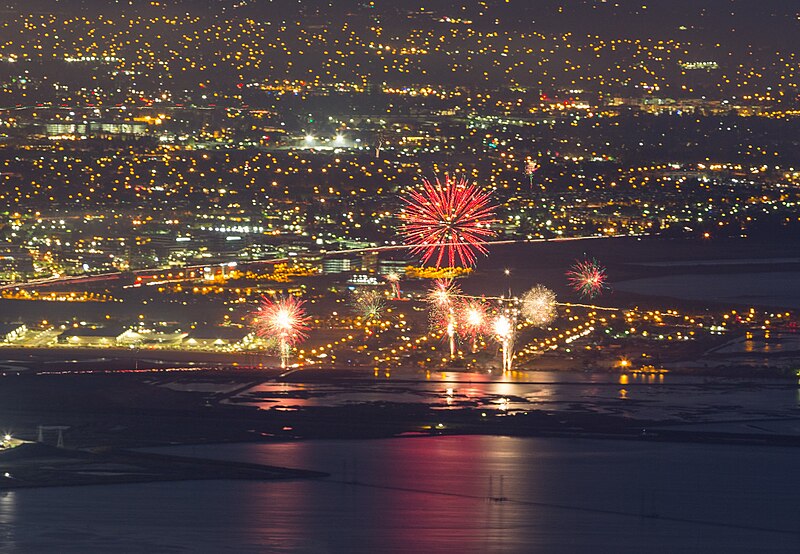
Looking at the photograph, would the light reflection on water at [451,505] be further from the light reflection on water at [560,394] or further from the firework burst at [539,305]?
the firework burst at [539,305]

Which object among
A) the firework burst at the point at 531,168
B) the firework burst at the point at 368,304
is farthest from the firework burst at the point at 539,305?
the firework burst at the point at 531,168

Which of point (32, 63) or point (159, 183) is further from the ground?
point (32, 63)

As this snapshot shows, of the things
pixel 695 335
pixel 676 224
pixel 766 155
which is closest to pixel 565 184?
pixel 676 224

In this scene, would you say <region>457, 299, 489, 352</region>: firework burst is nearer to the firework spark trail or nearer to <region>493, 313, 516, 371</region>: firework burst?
<region>493, 313, 516, 371</region>: firework burst

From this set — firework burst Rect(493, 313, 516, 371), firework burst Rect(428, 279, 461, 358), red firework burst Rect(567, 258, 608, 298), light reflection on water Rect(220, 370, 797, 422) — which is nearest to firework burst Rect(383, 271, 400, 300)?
firework burst Rect(428, 279, 461, 358)

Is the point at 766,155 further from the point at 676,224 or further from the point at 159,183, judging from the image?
the point at 159,183

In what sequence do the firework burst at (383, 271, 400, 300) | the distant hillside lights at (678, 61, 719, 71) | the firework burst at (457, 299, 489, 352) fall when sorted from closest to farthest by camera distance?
the firework burst at (457, 299, 489, 352)
the firework burst at (383, 271, 400, 300)
the distant hillside lights at (678, 61, 719, 71)

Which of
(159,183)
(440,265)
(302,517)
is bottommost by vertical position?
(302,517)
